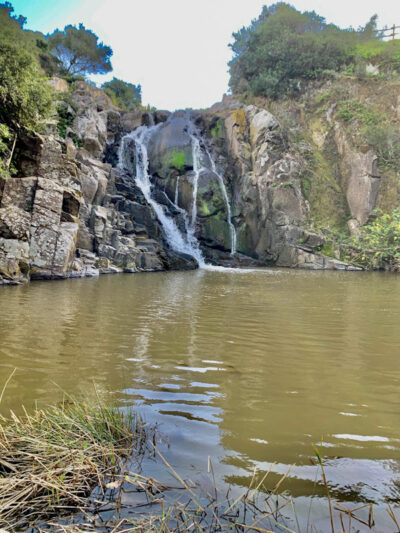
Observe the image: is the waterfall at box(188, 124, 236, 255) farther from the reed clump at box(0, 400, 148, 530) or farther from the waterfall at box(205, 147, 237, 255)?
the reed clump at box(0, 400, 148, 530)

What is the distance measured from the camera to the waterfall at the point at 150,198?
77.4 feet

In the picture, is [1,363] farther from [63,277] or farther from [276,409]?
[63,277]

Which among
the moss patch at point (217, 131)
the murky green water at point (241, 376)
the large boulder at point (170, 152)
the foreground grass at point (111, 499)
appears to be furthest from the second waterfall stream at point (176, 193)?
the foreground grass at point (111, 499)

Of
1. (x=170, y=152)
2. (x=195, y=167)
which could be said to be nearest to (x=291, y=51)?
(x=195, y=167)

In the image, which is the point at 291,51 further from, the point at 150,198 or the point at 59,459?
the point at 59,459

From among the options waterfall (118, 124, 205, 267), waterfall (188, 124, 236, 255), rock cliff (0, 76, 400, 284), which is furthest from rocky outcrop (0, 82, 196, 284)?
waterfall (188, 124, 236, 255)

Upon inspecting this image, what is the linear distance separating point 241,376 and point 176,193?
23.6 meters

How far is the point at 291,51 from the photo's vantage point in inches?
1303

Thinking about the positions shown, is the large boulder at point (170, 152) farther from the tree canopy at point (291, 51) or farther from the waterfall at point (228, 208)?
the tree canopy at point (291, 51)

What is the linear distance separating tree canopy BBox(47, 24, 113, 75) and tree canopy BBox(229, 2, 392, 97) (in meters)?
15.6

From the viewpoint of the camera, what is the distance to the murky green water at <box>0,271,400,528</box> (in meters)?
2.21

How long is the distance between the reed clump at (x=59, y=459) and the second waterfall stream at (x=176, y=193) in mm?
20248

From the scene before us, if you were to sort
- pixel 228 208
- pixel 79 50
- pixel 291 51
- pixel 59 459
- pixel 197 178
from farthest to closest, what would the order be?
pixel 79 50, pixel 291 51, pixel 228 208, pixel 197 178, pixel 59 459

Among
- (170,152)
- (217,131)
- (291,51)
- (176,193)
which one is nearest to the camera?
(176,193)
